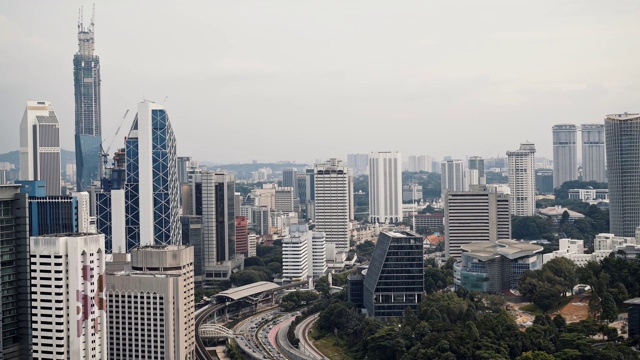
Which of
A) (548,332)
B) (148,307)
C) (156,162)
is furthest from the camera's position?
(156,162)

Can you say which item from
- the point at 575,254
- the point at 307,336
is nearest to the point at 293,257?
the point at 307,336

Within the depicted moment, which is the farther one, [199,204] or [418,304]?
[199,204]

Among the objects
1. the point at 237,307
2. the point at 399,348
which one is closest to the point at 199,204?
the point at 237,307

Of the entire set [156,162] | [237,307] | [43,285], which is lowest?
[237,307]

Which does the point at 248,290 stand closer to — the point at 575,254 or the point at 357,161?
the point at 575,254

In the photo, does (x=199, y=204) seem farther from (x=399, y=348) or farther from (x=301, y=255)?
(x=399, y=348)

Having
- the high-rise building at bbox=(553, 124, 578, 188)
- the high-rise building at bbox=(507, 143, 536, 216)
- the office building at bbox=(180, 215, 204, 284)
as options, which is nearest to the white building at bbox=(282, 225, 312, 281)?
the office building at bbox=(180, 215, 204, 284)

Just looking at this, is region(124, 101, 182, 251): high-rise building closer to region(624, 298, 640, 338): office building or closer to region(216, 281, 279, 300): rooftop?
region(216, 281, 279, 300): rooftop
